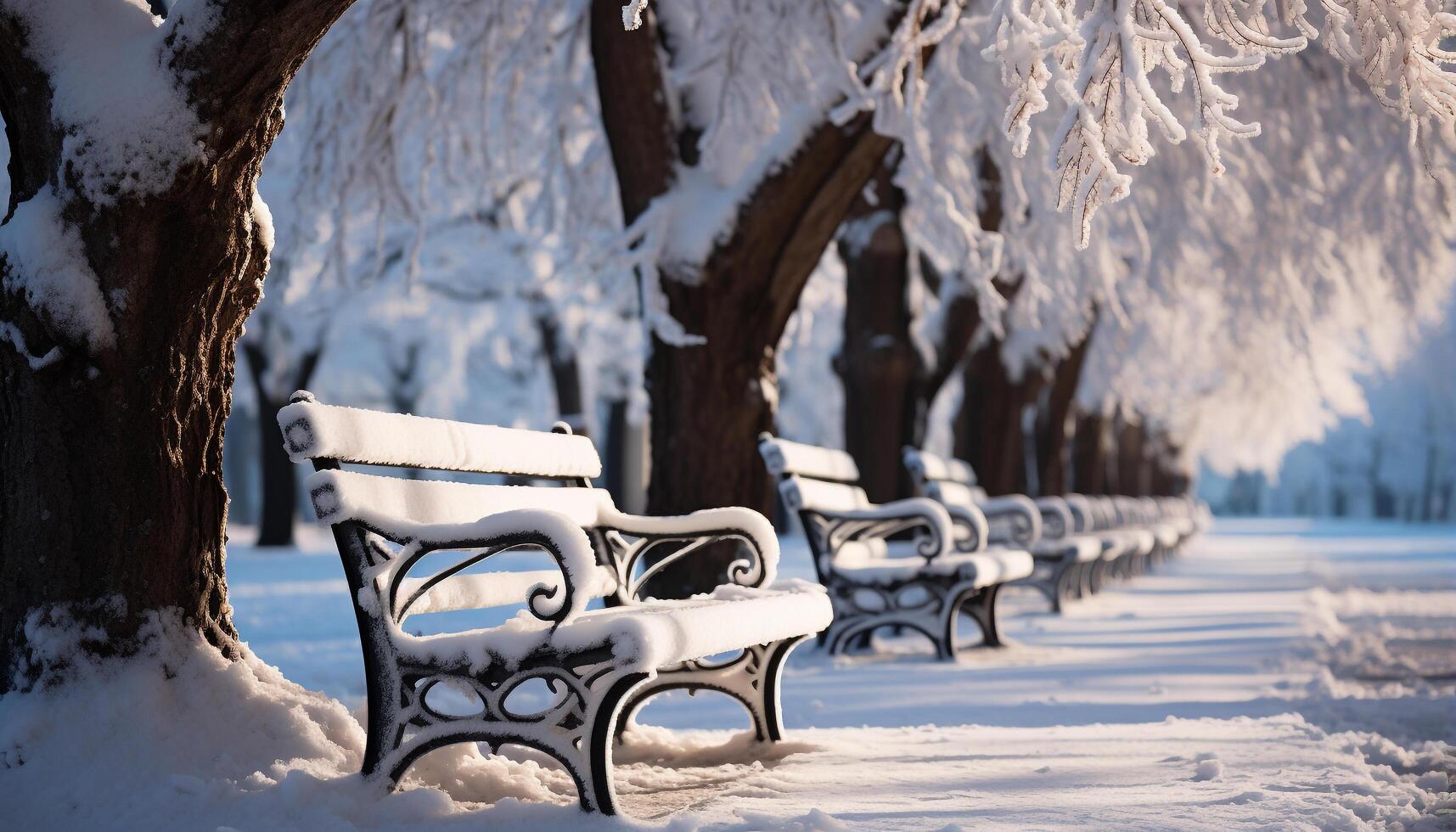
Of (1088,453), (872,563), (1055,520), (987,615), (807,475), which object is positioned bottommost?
(987,615)

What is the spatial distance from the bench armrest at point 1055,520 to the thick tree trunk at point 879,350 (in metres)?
1.34

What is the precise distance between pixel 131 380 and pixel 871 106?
374cm

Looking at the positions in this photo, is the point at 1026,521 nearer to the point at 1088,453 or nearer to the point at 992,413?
the point at 992,413

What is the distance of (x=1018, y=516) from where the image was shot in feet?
34.2

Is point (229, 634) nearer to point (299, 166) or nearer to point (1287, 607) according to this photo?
point (299, 166)

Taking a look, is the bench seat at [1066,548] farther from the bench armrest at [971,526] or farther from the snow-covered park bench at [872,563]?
the snow-covered park bench at [872,563]

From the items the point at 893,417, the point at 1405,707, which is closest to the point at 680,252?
the point at 1405,707

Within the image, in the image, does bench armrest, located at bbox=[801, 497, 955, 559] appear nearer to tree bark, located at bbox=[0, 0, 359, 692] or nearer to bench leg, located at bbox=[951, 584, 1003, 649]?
bench leg, located at bbox=[951, 584, 1003, 649]

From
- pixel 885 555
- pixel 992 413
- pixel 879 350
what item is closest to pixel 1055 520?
pixel 879 350

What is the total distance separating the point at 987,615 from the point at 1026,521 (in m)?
2.27

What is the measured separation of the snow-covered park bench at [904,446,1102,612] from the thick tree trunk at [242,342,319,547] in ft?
39.9

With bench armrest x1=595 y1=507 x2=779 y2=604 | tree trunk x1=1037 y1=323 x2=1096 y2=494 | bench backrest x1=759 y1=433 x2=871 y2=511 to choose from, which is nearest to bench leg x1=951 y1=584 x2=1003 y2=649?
bench backrest x1=759 y1=433 x2=871 y2=511

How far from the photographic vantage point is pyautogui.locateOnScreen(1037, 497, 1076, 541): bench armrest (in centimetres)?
1144

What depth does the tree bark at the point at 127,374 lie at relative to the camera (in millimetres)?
3537
